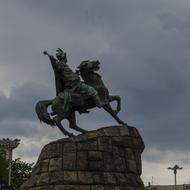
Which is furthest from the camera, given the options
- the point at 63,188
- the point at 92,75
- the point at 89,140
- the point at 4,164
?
the point at 4,164

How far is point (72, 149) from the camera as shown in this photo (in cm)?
2327

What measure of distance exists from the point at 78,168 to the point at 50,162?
1.09 m

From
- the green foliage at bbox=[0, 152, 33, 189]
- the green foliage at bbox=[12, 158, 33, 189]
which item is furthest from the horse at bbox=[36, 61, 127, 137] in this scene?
the green foliage at bbox=[12, 158, 33, 189]

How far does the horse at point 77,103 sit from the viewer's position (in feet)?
79.9

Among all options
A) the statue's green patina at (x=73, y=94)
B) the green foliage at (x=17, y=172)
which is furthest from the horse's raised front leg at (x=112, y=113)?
the green foliage at (x=17, y=172)

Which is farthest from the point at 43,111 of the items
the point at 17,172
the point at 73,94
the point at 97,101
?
the point at 17,172

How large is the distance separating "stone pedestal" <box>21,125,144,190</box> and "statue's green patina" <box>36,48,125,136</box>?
3.60ft

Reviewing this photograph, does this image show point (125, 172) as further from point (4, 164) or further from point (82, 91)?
point (4, 164)

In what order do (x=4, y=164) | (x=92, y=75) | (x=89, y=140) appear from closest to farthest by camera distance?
(x=89, y=140) → (x=92, y=75) → (x=4, y=164)

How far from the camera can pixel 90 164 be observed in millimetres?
23172

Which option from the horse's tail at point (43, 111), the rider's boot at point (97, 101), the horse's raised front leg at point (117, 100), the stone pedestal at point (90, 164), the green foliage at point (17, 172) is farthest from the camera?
the green foliage at point (17, 172)

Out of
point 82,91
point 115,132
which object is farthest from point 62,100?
point 115,132

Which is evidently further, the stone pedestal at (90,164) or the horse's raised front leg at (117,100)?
the horse's raised front leg at (117,100)

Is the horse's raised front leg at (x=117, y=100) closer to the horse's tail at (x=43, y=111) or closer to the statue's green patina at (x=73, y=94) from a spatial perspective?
the statue's green patina at (x=73, y=94)
